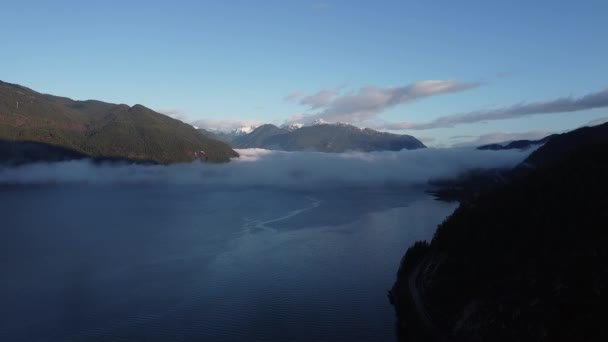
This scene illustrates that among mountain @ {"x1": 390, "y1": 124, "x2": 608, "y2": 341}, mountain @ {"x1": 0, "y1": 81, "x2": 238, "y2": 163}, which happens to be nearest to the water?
mountain @ {"x1": 390, "y1": 124, "x2": 608, "y2": 341}

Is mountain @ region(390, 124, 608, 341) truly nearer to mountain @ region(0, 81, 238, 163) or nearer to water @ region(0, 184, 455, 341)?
water @ region(0, 184, 455, 341)

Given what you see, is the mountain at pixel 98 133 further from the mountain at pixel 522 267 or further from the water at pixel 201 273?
the mountain at pixel 522 267

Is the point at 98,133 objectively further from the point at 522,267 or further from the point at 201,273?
the point at 522,267

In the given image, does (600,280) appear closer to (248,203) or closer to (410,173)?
(248,203)

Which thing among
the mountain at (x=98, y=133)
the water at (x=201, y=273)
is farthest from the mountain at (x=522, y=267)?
the mountain at (x=98, y=133)

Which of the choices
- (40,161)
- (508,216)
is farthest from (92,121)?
(508,216)
